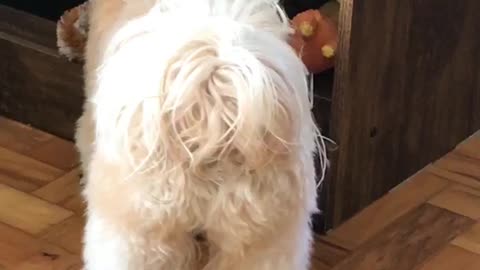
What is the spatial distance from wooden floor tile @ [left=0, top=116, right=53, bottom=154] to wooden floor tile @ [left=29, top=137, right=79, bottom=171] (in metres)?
0.01

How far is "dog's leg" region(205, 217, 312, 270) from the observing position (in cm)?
105

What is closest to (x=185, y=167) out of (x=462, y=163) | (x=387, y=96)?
(x=387, y=96)

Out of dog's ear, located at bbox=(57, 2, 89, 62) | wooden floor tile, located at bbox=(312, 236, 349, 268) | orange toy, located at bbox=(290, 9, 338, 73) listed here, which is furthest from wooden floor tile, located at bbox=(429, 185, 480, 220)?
dog's ear, located at bbox=(57, 2, 89, 62)

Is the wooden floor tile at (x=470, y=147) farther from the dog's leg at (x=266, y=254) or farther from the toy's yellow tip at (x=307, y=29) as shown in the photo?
the dog's leg at (x=266, y=254)

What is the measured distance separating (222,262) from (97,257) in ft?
0.48

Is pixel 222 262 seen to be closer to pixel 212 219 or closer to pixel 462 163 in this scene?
pixel 212 219

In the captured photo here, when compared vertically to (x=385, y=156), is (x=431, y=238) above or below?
below

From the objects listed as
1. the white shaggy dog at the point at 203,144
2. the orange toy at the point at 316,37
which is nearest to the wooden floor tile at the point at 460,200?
the orange toy at the point at 316,37

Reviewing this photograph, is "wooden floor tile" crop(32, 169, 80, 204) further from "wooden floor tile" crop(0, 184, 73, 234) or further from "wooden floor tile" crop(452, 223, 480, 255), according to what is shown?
"wooden floor tile" crop(452, 223, 480, 255)

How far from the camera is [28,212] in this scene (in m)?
1.51

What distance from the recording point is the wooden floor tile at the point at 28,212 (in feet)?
4.84

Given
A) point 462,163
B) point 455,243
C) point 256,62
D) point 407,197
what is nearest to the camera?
point 256,62

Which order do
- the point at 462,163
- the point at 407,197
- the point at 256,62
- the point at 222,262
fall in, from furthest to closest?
the point at 462,163, the point at 407,197, the point at 222,262, the point at 256,62

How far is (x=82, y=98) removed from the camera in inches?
64.7
